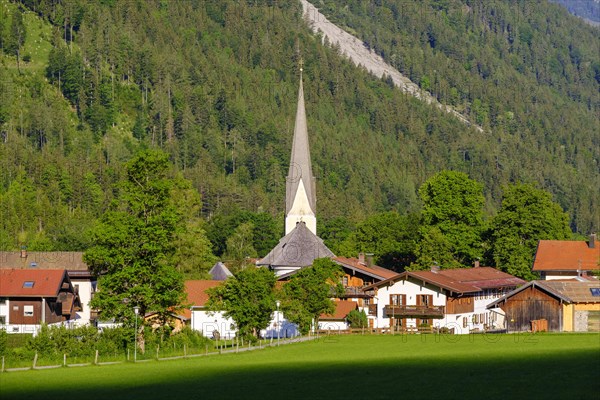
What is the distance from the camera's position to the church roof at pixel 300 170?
6152 inches

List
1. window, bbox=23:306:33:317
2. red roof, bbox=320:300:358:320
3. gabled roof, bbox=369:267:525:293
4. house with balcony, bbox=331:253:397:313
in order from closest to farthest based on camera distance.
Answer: red roof, bbox=320:300:358:320, gabled roof, bbox=369:267:525:293, window, bbox=23:306:33:317, house with balcony, bbox=331:253:397:313

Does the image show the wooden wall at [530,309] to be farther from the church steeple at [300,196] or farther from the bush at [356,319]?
the church steeple at [300,196]

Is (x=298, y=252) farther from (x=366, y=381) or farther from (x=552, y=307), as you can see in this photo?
(x=366, y=381)

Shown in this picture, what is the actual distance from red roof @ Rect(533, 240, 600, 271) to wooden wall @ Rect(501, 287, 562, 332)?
23.2 meters

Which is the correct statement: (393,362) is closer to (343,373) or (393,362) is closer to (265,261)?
(343,373)

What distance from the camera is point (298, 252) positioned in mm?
130375

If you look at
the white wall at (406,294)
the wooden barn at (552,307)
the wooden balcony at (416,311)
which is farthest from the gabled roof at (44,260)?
the wooden barn at (552,307)

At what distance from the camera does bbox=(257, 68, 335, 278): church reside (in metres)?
130

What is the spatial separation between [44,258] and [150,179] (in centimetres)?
A: 5568

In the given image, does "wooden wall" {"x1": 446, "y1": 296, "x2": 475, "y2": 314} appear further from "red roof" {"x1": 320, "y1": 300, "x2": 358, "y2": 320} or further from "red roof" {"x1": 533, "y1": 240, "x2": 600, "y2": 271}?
"red roof" {"x1": 533, "y1": 240, "x2": 600, "y2": 271}

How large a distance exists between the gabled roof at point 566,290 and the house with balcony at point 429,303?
5.79 metres

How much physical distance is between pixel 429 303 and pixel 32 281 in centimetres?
3213

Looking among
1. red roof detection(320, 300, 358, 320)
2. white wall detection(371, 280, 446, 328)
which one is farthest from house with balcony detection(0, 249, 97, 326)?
white wall detection(371, 280, 446, 328)

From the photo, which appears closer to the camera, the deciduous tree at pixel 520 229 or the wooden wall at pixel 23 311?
the wooden wall at pixel 23 311
